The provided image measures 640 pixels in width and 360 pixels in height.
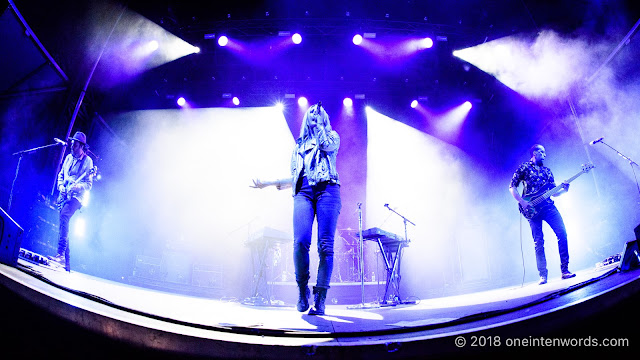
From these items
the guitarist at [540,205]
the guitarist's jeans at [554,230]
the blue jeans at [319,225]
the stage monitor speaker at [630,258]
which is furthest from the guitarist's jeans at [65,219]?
the guitarist's jeans at [554,230]

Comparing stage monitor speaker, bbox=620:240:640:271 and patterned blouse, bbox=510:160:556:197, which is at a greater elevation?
patterned blouse, bbox=510:160:556:197

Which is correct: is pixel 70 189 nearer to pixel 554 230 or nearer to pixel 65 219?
pixel 65 219

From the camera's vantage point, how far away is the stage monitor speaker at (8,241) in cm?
150

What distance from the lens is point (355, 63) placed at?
28.7ft

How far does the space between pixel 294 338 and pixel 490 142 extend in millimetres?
10474

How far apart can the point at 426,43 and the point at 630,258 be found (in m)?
7.87

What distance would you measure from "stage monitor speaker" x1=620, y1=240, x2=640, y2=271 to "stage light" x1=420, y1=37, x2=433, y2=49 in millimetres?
7687

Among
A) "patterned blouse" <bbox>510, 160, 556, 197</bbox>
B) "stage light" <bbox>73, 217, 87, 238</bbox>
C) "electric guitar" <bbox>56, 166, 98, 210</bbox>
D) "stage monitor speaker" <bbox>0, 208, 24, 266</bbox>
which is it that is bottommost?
"stage monitor speaker" <bbox>0, 208, 24, 266</bbox>

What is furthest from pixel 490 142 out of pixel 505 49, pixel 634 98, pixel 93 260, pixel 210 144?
pixel 93 260

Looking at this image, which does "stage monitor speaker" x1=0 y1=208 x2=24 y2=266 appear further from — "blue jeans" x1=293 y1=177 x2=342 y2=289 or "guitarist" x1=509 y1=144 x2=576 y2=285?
"guitarist" x1=509 y1=144 x2=576 y2=285

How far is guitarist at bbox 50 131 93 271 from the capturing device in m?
4.53

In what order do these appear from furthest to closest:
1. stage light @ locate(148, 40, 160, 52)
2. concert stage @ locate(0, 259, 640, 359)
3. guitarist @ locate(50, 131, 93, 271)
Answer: stage light @ locate(148, 40, 160, 52) < guitarist @ locate(50, 131, 93, 271) < concert stage @ locate(0, 259, 640, 359)

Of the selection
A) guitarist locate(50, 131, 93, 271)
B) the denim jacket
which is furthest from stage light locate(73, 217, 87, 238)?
the denim jacket

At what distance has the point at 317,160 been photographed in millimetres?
2658
